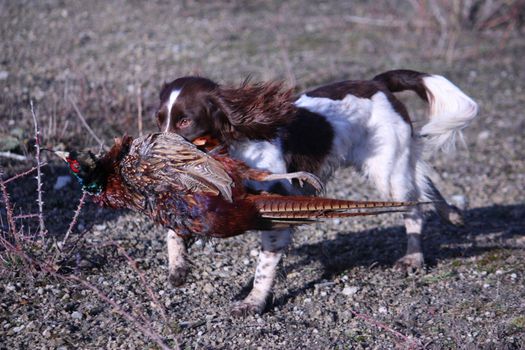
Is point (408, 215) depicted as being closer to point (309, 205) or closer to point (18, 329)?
point (309, 205)

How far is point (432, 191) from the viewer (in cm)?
524

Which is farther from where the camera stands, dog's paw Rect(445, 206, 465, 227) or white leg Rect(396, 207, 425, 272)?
dog's paw Rect(445, 206, 465, 227)

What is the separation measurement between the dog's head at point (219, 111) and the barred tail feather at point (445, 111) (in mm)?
1390

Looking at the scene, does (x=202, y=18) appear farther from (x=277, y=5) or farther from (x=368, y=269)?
(x=368, y=269)

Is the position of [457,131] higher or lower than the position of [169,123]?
lower

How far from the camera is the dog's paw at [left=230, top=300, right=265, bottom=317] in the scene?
3912mm

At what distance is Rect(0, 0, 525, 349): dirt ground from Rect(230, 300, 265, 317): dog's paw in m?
0.04

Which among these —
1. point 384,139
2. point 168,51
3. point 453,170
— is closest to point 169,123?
point 384,139

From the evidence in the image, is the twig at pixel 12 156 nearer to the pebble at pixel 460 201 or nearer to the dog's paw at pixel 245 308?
the dog's paw at pixel 245 308

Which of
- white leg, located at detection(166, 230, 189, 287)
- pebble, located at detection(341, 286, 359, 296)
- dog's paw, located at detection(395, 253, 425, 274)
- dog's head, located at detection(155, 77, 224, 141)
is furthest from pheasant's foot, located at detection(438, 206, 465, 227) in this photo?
dog's head, located at detection(155, 77, 224, 141)

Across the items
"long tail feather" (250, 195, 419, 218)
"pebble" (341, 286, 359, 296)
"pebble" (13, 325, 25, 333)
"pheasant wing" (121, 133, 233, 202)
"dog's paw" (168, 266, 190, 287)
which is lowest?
"pebble" (341, 286, 359, 296)

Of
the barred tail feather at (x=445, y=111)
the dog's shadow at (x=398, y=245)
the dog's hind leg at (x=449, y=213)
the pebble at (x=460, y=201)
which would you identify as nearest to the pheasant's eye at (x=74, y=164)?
the dog's shadow at (x=398, y=245)

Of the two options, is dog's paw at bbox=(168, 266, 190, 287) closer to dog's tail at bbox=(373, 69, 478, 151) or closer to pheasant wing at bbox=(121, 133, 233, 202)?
pheasant wing at bbox=(121, 133, 233, 202)

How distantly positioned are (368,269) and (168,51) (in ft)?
17.3
